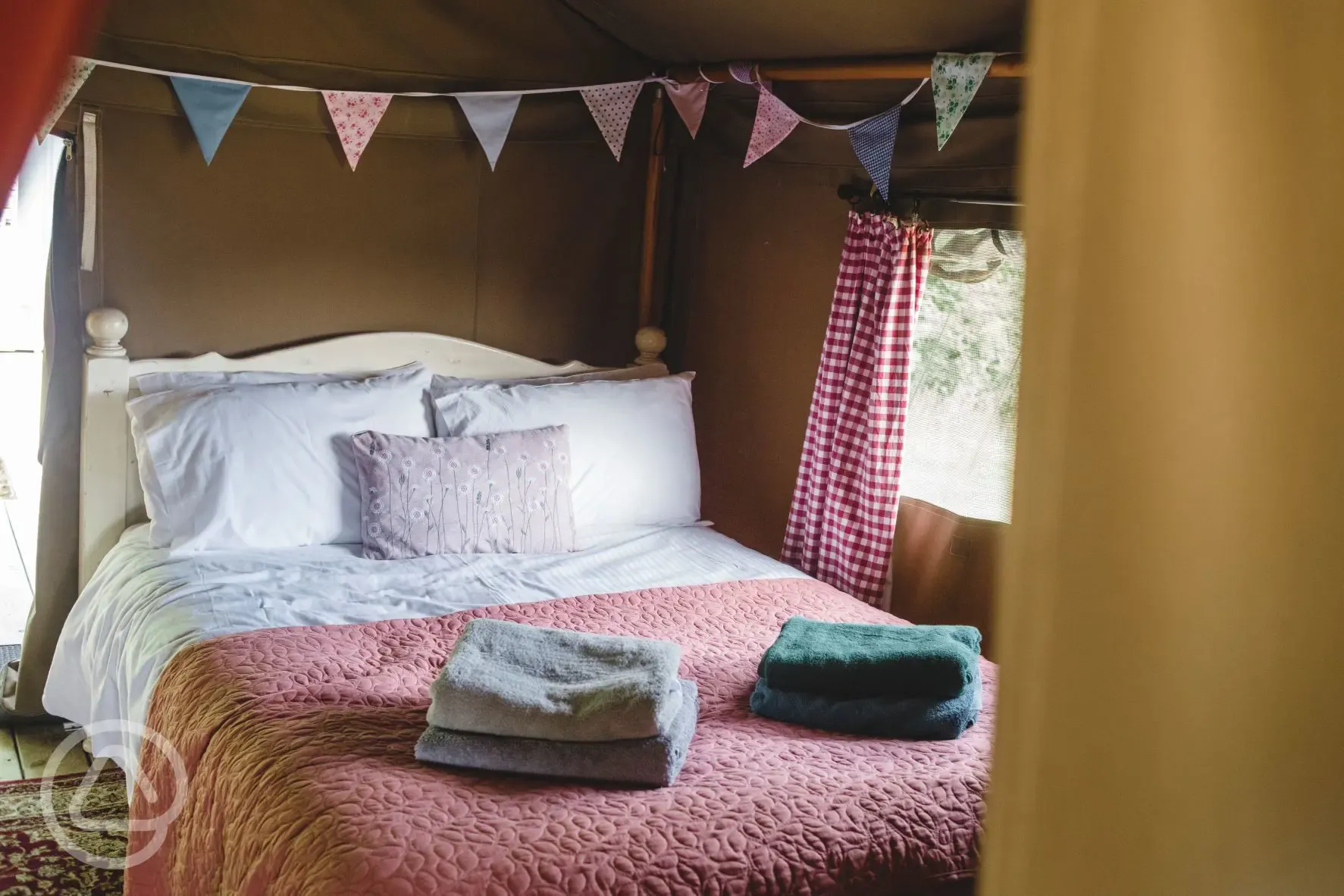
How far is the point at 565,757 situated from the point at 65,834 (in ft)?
4.56

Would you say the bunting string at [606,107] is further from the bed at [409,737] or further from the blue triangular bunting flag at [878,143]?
the bed at [409,737]

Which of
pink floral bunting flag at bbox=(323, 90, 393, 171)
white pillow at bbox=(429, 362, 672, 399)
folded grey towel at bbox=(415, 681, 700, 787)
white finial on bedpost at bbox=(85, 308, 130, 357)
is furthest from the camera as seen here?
white pillow at bbox=(429, 362, 672, 399)

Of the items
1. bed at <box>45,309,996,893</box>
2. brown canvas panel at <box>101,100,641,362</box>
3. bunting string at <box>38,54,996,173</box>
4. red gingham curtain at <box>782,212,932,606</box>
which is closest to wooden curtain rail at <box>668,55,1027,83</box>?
bunting string at <box>38,54,996,173</box>

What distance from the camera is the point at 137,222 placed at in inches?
115

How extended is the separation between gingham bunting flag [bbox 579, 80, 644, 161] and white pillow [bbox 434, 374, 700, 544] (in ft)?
2.25

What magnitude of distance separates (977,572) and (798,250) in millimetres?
996

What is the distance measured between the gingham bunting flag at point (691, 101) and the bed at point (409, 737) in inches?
46.2

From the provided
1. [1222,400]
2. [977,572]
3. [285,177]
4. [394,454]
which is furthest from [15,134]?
[285,177]

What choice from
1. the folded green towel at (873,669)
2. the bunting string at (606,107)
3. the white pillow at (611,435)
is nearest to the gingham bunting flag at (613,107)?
the bunting string at (606,107)

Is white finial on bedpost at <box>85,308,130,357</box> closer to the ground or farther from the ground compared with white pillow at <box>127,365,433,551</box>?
farther from the ground

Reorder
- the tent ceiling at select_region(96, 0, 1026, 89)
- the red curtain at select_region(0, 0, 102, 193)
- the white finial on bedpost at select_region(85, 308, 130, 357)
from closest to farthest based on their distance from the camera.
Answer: the red curtain at select_region(0, 0, 102, 193), the tent ceiling at select_region(96, 0, 1026, 89), the white finial on bedpost at select_region(85, 308, 130, 357)

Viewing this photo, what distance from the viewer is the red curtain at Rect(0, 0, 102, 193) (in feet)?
1.63

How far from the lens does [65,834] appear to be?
2525 mm

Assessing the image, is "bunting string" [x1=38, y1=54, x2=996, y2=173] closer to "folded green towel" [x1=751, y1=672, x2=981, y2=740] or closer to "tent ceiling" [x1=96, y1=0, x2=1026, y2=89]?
"tent ceiling" [x1=96, y1=0, x2=1026, y2=89]
